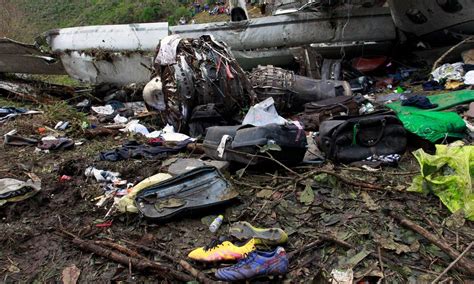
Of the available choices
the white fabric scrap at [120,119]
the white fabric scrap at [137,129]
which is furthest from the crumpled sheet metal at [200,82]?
the white fabric scrap at [120,119]

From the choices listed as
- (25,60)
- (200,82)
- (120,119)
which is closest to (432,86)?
(200,82)

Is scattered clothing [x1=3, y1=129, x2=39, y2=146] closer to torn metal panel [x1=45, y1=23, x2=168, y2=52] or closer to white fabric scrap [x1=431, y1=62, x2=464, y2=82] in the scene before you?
torn metal panel [x1=45, y1=23, x2=168, y2=52]

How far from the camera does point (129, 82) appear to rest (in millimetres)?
7625

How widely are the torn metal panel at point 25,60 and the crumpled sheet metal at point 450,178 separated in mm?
7604

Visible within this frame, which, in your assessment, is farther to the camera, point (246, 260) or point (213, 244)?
point (213, 244)

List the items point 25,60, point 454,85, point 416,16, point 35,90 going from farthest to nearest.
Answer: point 25,60 < point 35,90 < point 416,16 < point 454,85

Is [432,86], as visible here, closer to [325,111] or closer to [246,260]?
[325,111]

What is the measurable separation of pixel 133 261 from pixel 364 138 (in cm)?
217

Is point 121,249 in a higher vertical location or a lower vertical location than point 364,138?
higher

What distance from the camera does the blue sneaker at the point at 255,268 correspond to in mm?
1916

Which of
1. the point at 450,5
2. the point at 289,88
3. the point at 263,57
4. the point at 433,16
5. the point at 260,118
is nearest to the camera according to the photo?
the point at 260,118

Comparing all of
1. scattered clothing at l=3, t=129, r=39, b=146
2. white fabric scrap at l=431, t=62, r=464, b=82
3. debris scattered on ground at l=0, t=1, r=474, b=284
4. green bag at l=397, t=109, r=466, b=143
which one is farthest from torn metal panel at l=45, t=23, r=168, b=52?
green bag at l=397, t=109, r=466, b=143

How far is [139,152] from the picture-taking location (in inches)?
157

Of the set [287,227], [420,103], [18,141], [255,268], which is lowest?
[420,103]
